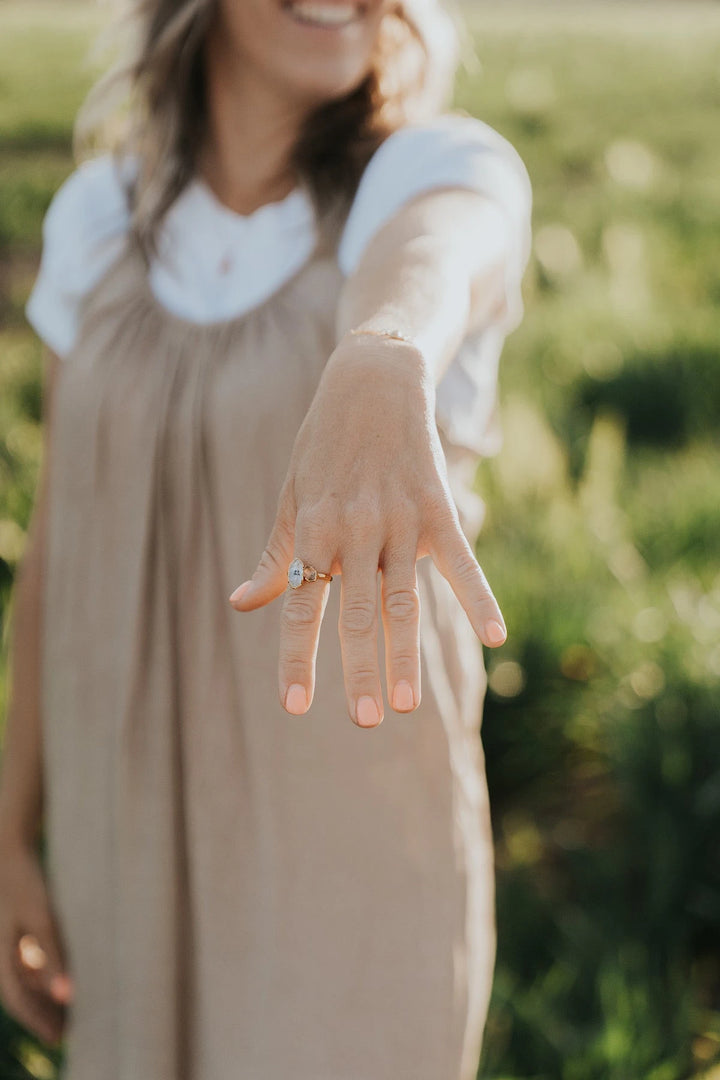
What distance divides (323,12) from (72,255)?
40 cm

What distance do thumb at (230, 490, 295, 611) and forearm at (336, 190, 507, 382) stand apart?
0.16 m

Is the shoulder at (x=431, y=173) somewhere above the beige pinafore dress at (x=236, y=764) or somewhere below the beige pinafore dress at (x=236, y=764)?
above

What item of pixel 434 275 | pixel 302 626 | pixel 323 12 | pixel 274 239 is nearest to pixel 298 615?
pixel 302 626

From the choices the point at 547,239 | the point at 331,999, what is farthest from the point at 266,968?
the point at 547,239

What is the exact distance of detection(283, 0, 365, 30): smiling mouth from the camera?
3.90ft

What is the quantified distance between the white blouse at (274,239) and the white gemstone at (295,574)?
17.7 inches

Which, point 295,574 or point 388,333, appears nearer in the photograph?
point 295,574

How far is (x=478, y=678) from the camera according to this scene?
4.10 feet

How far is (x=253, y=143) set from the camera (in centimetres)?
131

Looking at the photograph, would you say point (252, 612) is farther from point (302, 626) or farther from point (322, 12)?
point (322, 12)

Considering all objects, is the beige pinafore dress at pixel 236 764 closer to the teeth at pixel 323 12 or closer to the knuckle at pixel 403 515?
the teeth at pixel 323 12

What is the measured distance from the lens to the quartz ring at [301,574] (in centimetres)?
67

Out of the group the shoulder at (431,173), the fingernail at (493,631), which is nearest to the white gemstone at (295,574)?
the fingernail at (493,631)

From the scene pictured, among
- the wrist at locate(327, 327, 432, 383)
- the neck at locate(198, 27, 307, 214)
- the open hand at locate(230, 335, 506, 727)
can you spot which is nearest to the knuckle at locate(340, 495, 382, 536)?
the open hand at locate(230, 335, 506, 727)
